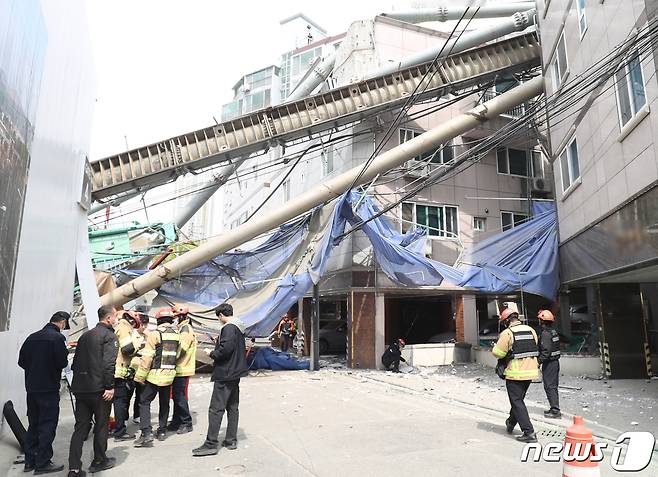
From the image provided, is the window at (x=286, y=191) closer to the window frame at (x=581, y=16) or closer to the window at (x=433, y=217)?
the window at (x=433, y=217)

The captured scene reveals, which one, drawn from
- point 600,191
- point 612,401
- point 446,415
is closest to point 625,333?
point 612,401

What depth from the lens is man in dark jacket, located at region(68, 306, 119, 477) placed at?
14.5ft

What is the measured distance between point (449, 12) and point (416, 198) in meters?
8.53

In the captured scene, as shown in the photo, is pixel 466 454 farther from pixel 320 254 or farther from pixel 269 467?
pixel 320 254

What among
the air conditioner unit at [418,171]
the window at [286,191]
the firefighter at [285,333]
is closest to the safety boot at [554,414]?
the air conditioner unit at [418,171]

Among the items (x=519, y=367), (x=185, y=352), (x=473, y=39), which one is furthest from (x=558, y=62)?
(x=185, y=352)

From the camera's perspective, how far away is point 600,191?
8.85 metres

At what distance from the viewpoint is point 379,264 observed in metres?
13.1

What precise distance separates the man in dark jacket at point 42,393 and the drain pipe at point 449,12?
17.2 m

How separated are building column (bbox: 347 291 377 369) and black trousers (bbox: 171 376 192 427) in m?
7.93

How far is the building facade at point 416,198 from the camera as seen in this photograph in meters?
14.1

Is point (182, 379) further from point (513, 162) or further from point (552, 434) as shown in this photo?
point (513, 162)

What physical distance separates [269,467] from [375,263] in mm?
9734

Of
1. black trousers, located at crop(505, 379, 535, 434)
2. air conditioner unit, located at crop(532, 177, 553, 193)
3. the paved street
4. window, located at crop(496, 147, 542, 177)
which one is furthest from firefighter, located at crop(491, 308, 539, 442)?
air conditioner unit, located at crop(532, 177, 553, 193)
